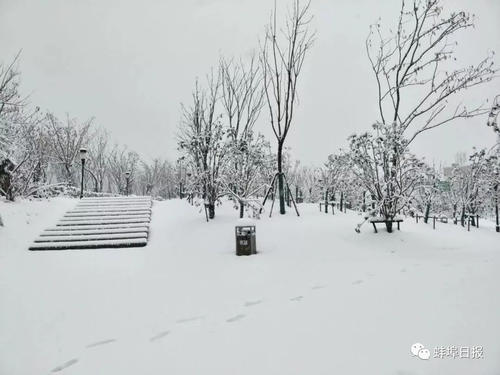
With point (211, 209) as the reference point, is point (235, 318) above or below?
Result: below

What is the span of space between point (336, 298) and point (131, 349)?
8.69 feet

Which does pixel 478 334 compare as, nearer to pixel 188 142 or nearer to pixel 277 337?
pixel 277 337

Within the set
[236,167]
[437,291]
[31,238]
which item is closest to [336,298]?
[437,291]

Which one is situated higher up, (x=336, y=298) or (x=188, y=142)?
(x=188, y=142)

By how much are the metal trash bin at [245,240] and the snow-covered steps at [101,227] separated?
3.08 metres

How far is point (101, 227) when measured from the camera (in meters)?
10.2

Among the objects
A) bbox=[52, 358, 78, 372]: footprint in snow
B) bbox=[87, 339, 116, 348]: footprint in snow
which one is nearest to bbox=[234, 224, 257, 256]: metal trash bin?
bbox=[87, 339, 116, 348]: footprint in snow

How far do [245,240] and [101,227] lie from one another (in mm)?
5618

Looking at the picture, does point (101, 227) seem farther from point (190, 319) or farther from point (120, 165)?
point (120, 165)

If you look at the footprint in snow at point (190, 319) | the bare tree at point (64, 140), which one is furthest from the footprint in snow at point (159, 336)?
the bare tree at point (64, 140)

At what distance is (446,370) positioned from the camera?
2.39m

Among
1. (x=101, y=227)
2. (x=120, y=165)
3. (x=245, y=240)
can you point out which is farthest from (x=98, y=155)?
(x=245, y=240)

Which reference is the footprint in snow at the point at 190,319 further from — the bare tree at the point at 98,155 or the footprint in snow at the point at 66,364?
the bare tree at the point at 98,155

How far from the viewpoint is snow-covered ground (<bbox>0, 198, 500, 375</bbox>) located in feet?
9.09
